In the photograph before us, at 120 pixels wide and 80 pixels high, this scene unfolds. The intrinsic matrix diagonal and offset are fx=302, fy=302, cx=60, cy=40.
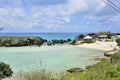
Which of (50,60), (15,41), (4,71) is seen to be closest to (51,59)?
(50,60)

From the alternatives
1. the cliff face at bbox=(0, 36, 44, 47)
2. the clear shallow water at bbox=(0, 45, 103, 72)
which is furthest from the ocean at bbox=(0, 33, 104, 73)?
the cliff face at bbox=(0, 36, 44, 47)

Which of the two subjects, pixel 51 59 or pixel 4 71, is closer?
pixel 4 71

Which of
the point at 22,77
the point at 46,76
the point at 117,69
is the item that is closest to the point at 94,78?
the point at 117,69

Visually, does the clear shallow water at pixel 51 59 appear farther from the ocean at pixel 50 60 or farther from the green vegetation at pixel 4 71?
the green vegetation at pixel 4 71

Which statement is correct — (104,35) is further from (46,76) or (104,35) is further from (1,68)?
(46,76)

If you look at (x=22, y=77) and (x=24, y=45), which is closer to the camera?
(x=22, y=77)

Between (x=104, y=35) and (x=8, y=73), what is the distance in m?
83.5

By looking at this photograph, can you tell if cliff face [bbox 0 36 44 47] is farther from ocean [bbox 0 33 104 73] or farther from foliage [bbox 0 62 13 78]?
foliage [bbox 0 62 13 78]

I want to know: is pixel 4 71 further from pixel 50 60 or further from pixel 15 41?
pixel 15 41

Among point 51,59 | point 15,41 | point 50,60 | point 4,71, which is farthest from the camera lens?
point 15,41

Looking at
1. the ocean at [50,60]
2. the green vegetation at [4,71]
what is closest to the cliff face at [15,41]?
the ocean at [50,60]

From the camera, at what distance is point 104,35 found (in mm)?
100625

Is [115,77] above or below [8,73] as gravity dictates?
above

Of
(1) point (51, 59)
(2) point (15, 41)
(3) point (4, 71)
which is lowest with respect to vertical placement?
(1) point (51, 59)
